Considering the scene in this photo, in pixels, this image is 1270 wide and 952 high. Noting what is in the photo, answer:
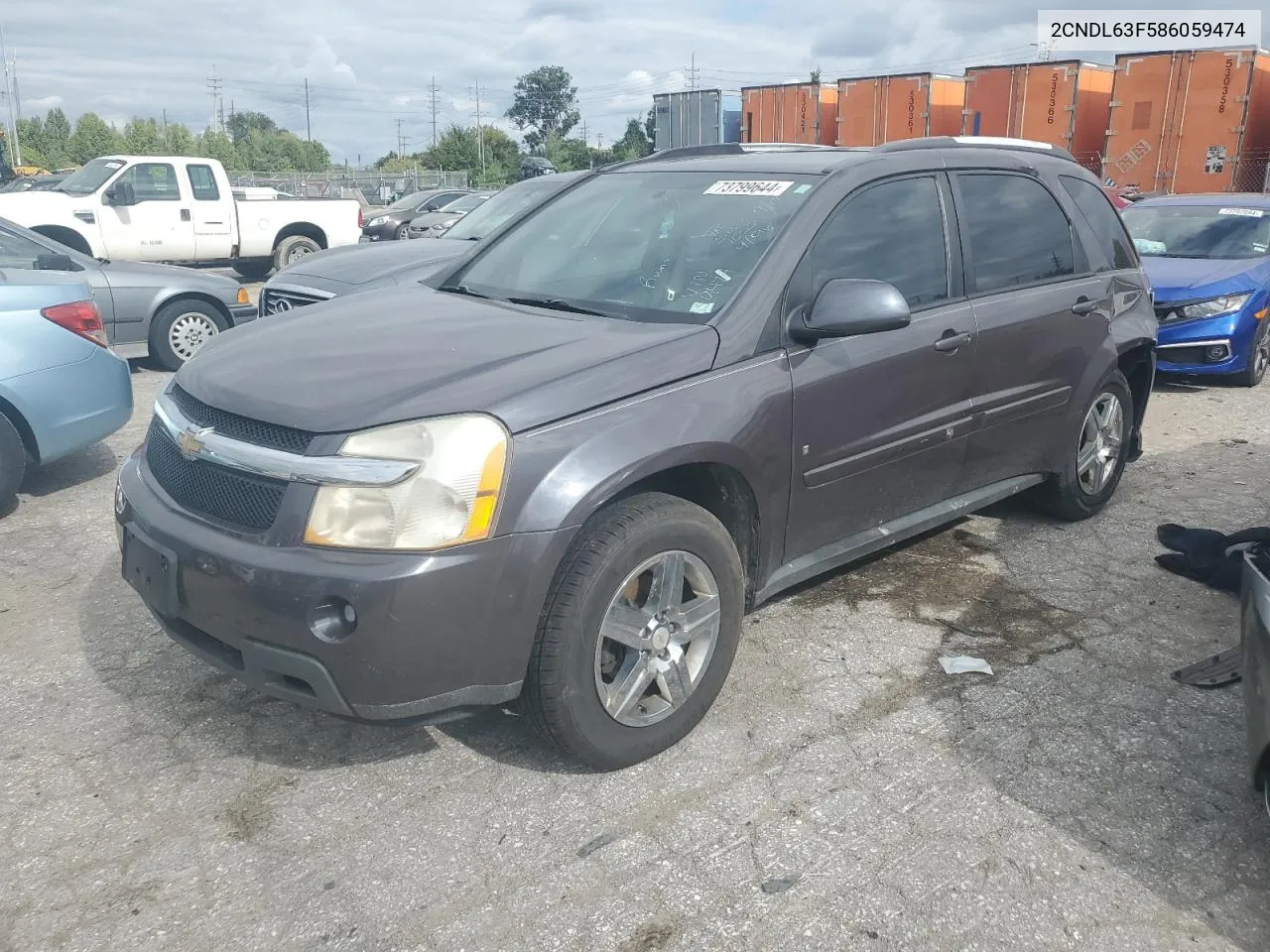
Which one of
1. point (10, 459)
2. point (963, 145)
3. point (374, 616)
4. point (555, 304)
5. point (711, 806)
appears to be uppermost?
point (963, 145)

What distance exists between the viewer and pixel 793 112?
26500mm

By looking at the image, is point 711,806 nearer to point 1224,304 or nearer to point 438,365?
point 438,365

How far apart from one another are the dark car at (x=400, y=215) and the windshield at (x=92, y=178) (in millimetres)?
3834

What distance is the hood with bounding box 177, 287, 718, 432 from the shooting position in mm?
2742

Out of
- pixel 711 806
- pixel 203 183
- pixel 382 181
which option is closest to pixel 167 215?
pixel 203 183

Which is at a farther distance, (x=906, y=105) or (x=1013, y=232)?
(x=906, y=105)

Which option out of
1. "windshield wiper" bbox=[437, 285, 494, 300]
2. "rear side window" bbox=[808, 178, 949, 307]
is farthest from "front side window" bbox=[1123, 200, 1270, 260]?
"windshield wiper" bbox=[437, 285, 494, 300]

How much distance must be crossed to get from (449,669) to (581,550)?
0.47 meters

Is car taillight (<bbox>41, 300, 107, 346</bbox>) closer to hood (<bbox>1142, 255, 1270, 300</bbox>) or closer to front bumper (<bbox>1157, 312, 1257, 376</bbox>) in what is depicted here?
hood (<bbox>1142, 255, 1270, 300</bbox>)

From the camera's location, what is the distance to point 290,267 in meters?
7.79

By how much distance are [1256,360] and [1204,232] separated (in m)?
1.40

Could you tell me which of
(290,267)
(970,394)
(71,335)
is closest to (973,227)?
(970,394)

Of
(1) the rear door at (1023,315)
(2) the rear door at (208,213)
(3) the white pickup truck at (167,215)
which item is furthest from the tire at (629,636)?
(2) the rear door at (208,213)

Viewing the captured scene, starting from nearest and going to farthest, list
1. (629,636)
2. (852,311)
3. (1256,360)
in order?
(629,636)
(852,311)
(1256,360)
